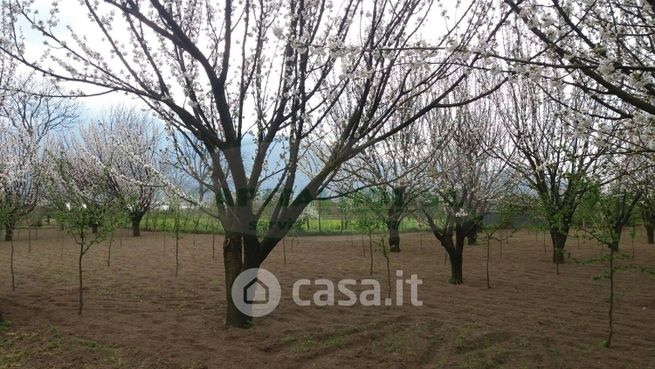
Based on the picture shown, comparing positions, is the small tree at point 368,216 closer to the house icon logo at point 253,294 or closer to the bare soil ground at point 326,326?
the bare soil ground at point 326,326

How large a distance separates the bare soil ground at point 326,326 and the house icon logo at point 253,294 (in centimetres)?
16

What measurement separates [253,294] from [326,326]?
2.93ft

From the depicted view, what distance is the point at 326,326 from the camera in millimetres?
5266

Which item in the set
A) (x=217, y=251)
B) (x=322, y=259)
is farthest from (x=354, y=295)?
(x=217, y=251)

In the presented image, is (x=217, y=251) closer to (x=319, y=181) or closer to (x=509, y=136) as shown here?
(x=509, y=136)

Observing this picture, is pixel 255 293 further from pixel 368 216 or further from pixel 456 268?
pixel 368 216

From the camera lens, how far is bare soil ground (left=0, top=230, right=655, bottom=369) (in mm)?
4301

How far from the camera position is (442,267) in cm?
1012

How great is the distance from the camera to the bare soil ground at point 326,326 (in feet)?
14.1

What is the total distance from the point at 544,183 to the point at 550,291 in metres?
3.08

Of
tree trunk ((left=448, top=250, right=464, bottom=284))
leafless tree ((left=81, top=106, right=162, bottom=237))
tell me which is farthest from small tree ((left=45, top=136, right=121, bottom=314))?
tree trunk ((left=448, top=250, right=464, bottom=284))

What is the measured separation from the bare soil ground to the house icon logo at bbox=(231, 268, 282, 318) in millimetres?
163

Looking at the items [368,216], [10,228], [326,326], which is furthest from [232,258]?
[10,228]

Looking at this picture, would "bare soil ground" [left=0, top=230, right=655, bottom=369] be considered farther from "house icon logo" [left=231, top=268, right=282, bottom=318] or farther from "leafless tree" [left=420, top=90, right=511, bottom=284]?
"leafless tree" [left=420, top=90, right=511, bottom=284]
